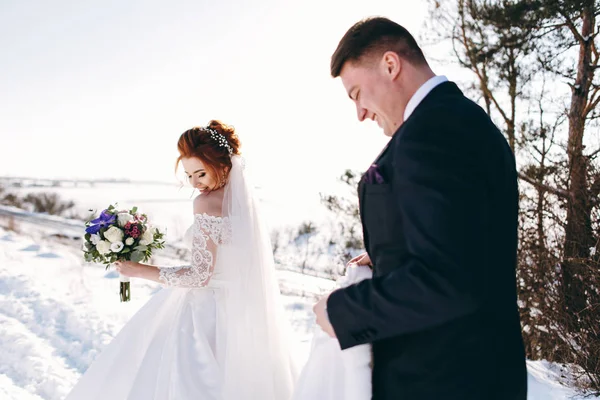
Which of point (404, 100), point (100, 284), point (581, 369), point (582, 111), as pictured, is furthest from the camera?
point (100, 284)

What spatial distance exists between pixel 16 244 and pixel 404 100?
10.2m

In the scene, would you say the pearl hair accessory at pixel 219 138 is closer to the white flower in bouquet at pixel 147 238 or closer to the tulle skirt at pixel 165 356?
the white flower in bouquet at pixel 147 238

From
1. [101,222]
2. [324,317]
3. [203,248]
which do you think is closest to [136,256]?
[101,222]

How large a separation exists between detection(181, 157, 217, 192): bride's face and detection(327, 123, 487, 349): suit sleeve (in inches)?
83.5

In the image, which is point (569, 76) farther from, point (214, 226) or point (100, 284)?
point (100, 284)

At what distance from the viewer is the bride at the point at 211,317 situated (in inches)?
113

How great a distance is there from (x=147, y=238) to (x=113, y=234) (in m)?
0.24

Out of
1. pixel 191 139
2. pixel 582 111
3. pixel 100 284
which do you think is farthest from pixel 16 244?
pixel 582 111

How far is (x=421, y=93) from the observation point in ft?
4.99

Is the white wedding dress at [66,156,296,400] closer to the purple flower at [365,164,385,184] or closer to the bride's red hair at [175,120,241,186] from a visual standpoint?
the bride's red hair at [175,120,241,186]

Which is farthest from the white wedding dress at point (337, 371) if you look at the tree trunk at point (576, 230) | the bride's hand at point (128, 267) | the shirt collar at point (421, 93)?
the tree trunk at point (576, 230)

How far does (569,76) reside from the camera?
6.82 metres

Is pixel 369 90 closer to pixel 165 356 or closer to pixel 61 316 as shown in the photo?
pixel 165 356

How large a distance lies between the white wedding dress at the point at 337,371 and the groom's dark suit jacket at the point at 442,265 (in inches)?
2.5
